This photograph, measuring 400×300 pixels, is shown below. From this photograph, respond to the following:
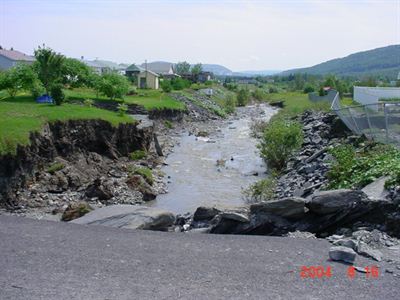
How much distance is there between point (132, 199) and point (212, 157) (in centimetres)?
1347

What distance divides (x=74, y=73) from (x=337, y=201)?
36.4m

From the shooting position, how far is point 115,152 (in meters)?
28.1

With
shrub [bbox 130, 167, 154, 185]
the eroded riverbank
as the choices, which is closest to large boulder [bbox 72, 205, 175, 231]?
the eroded riverbank

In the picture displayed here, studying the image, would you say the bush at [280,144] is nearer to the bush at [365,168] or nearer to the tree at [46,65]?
the bush at [365,168]

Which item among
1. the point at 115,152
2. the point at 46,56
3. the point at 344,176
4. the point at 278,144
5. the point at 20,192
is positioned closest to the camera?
the point at 344,176

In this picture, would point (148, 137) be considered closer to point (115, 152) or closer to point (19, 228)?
point (115, 152)

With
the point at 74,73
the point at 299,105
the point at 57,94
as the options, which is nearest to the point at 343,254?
the point at 57,94

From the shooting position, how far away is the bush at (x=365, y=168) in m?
12.0

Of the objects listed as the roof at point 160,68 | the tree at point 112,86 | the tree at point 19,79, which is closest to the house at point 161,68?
the roof at point 160,68

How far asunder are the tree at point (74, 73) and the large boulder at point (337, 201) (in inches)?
1387

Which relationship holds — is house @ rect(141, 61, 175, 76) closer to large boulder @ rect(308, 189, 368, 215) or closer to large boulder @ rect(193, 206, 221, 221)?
large boulder @ rect(193, 206, 221, 221)

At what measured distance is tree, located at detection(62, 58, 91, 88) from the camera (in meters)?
42.5

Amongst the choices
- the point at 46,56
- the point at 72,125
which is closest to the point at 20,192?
the point at 72,125

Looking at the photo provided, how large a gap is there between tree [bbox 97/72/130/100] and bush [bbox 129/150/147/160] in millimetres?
13002
